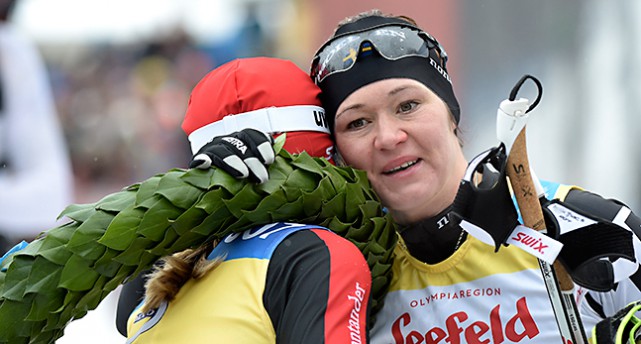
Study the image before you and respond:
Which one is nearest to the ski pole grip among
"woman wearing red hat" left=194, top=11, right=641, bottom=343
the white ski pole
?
the white ski pole

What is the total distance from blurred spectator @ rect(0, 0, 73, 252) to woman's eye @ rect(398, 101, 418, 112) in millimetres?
2928

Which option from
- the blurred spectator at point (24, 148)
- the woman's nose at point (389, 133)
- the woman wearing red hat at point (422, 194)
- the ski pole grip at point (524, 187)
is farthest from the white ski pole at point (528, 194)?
the blurred spectator at point (24, 148)

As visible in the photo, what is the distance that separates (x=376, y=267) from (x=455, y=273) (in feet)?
0.99

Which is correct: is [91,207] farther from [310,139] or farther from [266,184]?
[310,139]

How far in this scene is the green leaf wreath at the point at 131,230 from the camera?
7.14 ft

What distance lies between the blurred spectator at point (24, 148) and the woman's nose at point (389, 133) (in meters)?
2.93

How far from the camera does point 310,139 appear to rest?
9.22 ft

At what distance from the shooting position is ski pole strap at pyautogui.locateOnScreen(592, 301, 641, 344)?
233 centimetres

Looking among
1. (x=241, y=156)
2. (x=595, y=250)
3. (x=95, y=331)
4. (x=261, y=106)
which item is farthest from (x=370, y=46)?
(x=95, y=331)

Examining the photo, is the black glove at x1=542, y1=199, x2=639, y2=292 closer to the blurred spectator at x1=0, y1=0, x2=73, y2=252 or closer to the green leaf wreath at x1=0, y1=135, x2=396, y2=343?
the green leaf wreath at x1=0, y1=135, x2=396, y2=343

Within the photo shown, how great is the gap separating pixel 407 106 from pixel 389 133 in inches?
5.3

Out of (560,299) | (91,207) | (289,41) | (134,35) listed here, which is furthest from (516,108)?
(134,35)

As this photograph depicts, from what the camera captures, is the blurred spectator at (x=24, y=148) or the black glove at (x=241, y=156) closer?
the black glove at (x=241, y=156)

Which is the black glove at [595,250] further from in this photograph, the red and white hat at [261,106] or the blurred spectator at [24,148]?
the blurred spectator at [24,148]
